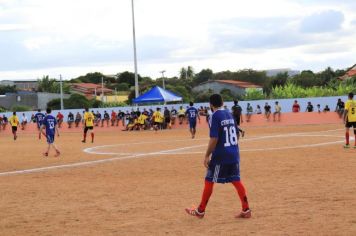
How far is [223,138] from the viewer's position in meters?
8.50

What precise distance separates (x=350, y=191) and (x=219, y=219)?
2.99m

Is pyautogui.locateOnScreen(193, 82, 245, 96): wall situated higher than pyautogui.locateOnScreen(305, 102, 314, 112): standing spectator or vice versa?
pyautogui.locateOnScreen(193, 82, 245, 96): wall

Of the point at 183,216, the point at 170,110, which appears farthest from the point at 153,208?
the point at 170,110

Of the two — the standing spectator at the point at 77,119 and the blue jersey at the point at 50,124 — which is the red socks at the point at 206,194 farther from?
the standing spectator at the point at 77,119

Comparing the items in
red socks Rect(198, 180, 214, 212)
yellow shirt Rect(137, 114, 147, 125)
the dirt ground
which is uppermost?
yellow shirt Rect(137, 114, 147, 125)

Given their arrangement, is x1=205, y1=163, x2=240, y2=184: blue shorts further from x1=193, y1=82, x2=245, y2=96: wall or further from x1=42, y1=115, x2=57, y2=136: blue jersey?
x1=193, y1=82, x2=245, y2=96: wall

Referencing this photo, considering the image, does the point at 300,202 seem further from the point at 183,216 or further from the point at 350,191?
the point at 183,216

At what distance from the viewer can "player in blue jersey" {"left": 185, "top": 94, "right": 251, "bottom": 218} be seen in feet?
27.7

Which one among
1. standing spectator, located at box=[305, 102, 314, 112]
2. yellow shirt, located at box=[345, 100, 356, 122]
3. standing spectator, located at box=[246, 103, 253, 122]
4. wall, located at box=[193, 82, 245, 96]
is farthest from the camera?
wall, located at box=[193, 82, 245, 96]

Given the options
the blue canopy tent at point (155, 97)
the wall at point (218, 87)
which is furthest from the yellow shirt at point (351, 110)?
the wall at point (218, 87)

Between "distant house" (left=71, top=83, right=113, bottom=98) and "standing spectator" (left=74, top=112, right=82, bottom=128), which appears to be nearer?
"standing spectator" (left=74, top=112, right=82, bottom=128)

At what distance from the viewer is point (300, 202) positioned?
9523 mm

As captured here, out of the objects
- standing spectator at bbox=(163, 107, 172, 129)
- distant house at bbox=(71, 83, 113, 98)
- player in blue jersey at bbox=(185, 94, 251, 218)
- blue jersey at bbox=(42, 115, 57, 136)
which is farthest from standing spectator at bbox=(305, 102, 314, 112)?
distant house at bbox=(71, 83, 113, 98)

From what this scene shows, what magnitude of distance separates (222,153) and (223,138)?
8.2 inches
